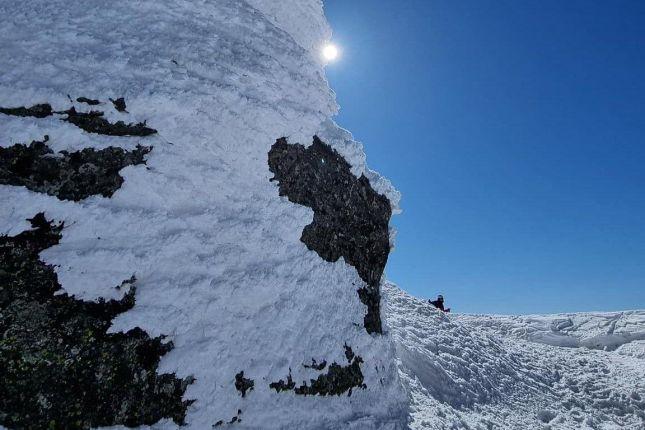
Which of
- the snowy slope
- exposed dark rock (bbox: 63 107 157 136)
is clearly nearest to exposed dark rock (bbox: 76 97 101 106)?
exposed dark rock (bbox: 63 107 157 136)

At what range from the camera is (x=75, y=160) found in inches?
165

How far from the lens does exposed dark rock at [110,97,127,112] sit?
4633mm

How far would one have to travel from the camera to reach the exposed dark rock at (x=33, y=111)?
159 inches

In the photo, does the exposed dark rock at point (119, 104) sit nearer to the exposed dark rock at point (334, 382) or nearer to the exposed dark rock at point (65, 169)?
the exposed dark rock at point (65, 169)

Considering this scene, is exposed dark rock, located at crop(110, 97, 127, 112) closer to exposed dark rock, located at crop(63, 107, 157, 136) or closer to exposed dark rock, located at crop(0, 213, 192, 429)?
exposed dark rock, located at crop(63, 107, 157, 136)

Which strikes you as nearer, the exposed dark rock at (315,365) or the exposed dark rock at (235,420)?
the exposed dark rock at (235,420)

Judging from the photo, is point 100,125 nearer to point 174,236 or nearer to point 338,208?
point 174,236

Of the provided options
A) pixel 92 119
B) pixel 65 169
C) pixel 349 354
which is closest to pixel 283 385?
pixel 349 354

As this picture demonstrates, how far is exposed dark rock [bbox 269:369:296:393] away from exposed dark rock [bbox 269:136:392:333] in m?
1.85

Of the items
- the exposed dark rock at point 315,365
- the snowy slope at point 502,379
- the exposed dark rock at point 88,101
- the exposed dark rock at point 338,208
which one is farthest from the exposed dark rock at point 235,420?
the exposed dark rock at point 88,101

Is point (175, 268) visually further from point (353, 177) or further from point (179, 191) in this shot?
point (353, 177)

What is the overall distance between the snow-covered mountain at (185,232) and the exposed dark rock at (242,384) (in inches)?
1.0

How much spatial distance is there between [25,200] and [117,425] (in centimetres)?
235

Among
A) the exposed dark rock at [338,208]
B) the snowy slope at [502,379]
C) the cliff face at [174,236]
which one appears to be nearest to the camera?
the cliff face at [174,236]
